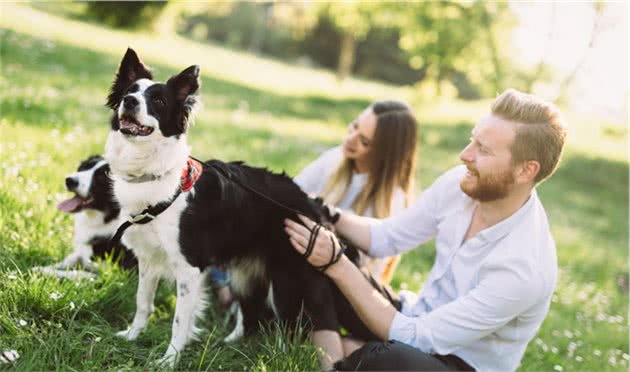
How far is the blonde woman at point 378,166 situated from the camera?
14.6ft

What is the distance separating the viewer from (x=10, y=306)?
9.20 feet

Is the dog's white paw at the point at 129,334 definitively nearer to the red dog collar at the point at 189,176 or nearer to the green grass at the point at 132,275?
the green grass at the point at 132,275

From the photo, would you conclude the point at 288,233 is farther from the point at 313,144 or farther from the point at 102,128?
the point at 313,144

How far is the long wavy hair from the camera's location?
14.6ft

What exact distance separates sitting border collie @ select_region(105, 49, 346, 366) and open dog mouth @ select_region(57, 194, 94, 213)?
36.3 inches

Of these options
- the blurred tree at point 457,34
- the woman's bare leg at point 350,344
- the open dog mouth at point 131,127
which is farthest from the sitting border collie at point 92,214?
the blurred tree at point 457,34

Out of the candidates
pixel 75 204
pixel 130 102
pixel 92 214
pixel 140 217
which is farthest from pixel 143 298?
pixel 130 102

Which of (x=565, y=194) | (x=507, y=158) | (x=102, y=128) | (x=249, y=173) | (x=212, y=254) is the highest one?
(x=507, y=158)

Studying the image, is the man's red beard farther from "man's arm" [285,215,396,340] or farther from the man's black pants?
the man's black pants

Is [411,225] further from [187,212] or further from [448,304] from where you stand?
[187,212]

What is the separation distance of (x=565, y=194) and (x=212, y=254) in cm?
1290

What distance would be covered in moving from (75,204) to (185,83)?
1.57 meters

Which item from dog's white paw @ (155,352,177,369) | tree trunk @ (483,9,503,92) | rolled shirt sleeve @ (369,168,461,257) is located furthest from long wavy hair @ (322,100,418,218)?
tree trunk @ (483,9,503,92)

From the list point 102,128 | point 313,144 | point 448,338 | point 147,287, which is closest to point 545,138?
point 448,338
